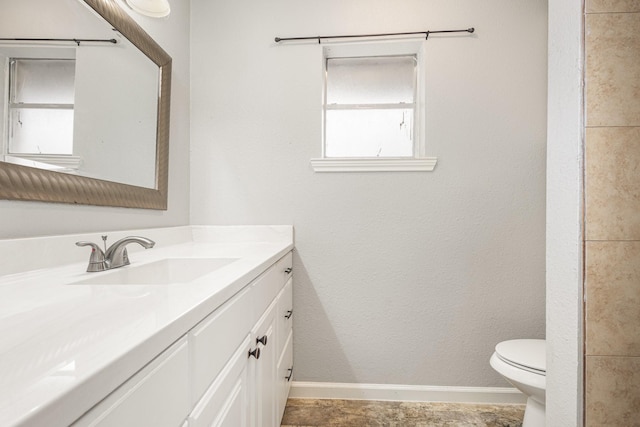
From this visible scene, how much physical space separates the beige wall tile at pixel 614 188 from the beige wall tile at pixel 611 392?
0.35 m

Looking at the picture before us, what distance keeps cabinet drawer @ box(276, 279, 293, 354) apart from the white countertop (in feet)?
1.96

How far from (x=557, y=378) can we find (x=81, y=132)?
1.75 meters

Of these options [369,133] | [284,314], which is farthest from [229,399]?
[369,133]

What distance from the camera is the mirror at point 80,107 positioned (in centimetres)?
88

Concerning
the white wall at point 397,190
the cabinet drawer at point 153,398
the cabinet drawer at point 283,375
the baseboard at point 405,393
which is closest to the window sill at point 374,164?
the white wall at point 397,190

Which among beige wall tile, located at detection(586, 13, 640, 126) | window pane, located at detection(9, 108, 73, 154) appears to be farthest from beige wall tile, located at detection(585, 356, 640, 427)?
window pane, located at detection(9, 108, 73, 154)

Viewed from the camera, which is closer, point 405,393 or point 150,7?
point 150,7

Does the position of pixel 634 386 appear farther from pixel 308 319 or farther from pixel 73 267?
pixel 73 267

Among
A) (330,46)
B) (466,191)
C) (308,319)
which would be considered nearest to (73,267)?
(308,319)

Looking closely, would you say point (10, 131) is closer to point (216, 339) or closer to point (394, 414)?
point (216, 339)

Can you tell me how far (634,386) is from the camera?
2.89 ft

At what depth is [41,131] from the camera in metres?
0.93

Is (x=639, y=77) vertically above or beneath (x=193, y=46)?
beneath

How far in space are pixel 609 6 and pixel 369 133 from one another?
47.9 inches
